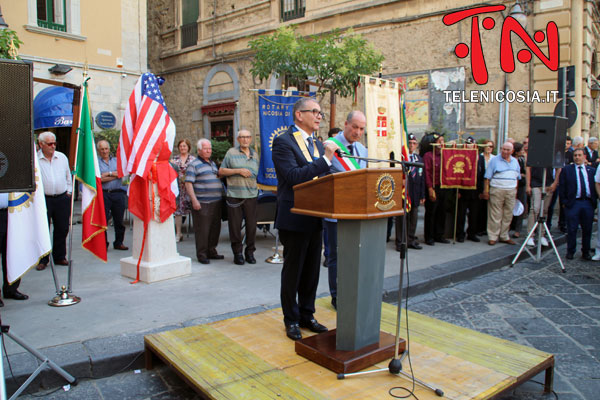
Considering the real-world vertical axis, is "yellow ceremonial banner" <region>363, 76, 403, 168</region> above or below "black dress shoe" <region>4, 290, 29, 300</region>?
above

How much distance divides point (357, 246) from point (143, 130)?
3810mm

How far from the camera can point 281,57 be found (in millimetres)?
9055

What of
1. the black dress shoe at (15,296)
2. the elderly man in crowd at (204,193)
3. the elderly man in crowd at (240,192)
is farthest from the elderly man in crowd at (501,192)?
the black dress shoe at (15,296)

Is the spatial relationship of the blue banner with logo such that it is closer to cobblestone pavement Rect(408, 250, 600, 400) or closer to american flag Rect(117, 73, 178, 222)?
american flag Rect(117, 73, 178, 222)

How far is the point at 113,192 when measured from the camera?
8336 mm

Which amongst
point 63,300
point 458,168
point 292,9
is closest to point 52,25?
point 292,9

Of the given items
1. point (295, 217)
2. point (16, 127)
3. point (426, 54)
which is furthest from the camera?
point (426, 54)

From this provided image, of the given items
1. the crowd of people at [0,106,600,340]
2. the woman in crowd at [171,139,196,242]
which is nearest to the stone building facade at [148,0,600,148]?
the woman in crowd at [171,139,196,242]

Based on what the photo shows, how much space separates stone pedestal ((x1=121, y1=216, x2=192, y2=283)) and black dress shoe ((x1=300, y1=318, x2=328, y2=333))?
2.59 meters

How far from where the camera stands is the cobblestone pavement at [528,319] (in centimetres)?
357

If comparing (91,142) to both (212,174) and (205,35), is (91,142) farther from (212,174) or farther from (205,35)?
(205,35)

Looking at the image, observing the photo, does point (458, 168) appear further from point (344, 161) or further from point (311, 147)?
point (311, 147)

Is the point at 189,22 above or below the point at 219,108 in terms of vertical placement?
above

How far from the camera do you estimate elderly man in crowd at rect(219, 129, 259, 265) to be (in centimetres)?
712
